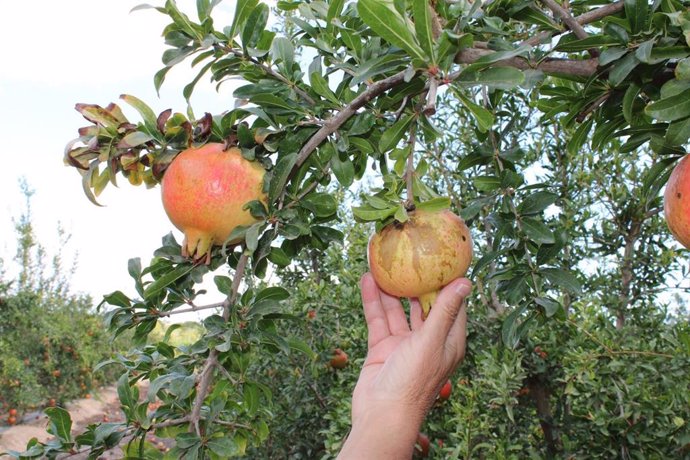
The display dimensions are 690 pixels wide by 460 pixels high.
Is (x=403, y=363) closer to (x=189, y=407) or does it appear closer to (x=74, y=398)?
(x=189, y=407)

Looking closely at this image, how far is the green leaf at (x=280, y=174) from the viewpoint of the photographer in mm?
1007

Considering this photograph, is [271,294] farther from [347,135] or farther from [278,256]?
[347,135]

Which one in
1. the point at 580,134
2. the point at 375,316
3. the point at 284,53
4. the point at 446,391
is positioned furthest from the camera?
the point at 446,391

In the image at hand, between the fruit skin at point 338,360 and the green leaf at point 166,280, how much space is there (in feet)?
6.43

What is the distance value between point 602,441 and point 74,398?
7.72 m

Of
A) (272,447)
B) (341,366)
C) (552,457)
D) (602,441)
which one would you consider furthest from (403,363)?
(272,447)

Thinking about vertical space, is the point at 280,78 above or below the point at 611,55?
above

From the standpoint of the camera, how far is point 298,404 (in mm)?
3053

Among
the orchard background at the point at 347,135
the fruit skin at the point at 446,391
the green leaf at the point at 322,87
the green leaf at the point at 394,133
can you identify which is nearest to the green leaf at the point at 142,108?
the orchard background at the point at 347,135

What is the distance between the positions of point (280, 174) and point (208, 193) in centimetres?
12

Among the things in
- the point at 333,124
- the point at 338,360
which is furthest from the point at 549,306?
the point at 338,360

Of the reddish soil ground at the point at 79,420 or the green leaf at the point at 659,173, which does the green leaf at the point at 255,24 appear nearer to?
the green leaf at the point at 659,173

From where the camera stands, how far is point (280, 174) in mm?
1017

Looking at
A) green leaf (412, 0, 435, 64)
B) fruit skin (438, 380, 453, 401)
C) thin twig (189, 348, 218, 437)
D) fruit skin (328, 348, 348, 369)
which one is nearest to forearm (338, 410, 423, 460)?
thin twig (189, 348, 218, 437)
